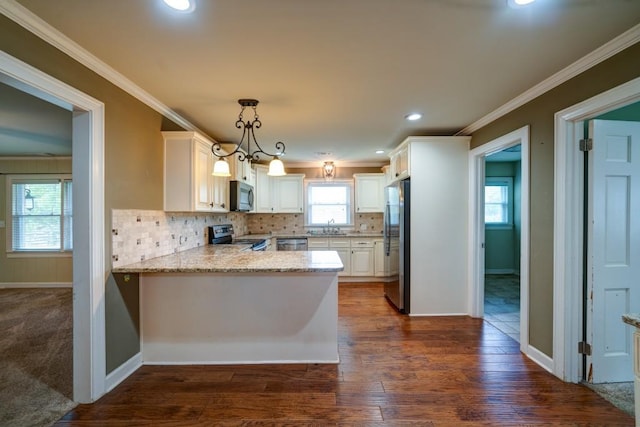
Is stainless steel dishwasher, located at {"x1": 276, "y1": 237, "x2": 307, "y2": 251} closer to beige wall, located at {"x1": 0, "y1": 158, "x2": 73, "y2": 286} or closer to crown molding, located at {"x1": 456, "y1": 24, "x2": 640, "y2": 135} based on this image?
crown molding, located at {"x1": 456, "y1": 24, "x2": 640, "y2": 135}

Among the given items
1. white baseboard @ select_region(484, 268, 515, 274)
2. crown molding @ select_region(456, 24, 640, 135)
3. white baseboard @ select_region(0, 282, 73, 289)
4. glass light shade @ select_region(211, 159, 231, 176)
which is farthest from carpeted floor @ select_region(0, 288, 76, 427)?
white baseboard @ select_region(484, 268, 515, 274)

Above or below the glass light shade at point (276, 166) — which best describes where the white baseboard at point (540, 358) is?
below

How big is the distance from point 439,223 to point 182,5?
3383 millimetres

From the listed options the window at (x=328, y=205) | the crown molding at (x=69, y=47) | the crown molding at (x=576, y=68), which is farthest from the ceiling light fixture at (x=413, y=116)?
the window at (x=328, y=205)

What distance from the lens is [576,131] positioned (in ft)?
7.18

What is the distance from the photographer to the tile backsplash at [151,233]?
7.30 ft

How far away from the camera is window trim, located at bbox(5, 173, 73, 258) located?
503 centimetres

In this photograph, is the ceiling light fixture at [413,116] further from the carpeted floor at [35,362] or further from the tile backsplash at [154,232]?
the carpeted floor at [35,362]

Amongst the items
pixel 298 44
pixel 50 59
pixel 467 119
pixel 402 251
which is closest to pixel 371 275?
pixel 402 251

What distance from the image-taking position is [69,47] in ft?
5.79

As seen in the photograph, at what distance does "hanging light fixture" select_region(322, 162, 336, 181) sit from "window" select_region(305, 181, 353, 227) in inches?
6.9

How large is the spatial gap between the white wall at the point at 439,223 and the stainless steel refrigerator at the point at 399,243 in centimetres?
7

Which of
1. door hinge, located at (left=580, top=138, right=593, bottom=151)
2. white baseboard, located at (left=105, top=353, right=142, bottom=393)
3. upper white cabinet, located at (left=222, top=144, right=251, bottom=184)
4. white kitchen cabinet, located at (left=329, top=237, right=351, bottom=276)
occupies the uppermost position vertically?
upper white cabinet, located at (left=222, top=144, right=251, bottom=184)

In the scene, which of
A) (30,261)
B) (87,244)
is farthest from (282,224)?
(30,261)
